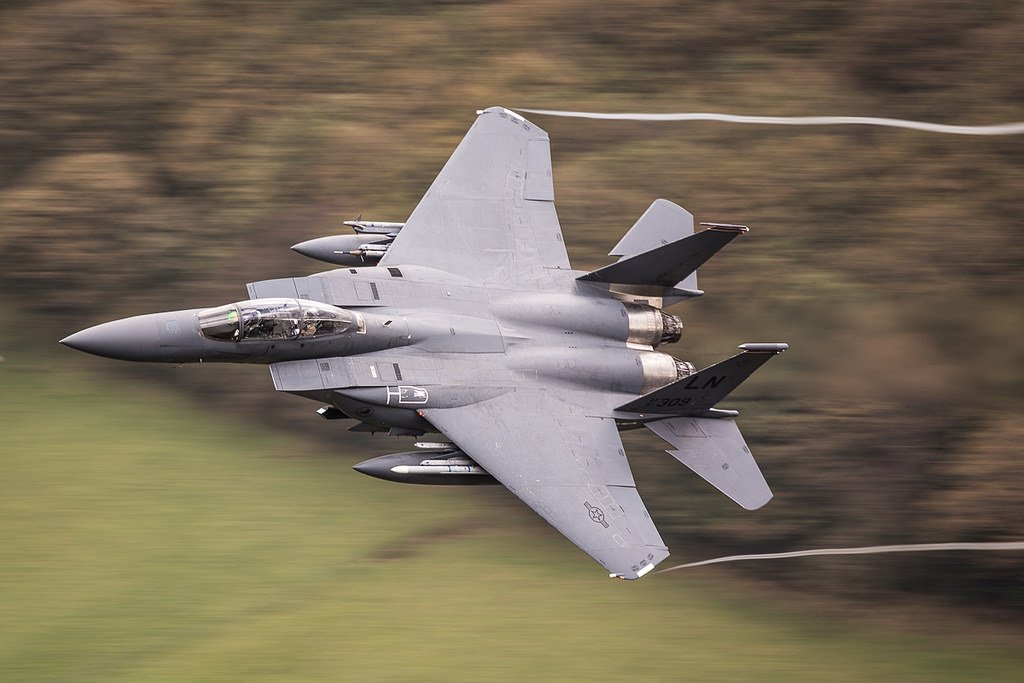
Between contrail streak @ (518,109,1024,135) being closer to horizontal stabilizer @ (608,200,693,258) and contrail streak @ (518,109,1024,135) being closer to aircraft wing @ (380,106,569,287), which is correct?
aircraft wing @ (380,106,569,287)

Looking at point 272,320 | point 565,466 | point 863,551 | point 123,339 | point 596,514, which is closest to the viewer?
point 123,339

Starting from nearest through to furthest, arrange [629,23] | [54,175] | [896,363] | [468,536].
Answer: [468,536], [896,363], [54,175], [629,23]

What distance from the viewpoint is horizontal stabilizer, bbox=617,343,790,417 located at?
15.6 m

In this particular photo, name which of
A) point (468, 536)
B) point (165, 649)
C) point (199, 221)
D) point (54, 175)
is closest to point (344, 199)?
point (199, 221)

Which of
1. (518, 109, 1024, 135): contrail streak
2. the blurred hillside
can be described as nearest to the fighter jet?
the blurred hillside

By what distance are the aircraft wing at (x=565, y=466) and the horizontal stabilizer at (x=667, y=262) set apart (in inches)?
75.0

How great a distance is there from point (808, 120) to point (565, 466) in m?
9.10

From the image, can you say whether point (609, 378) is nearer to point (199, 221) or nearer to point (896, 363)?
point (896, 363)

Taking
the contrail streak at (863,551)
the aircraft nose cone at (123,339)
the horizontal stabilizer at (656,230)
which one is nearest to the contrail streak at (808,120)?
the horizontal stabilizer at (656,230)

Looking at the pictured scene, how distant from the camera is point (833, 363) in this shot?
19219mm

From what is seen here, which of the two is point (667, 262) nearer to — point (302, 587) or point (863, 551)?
point (863, 551)

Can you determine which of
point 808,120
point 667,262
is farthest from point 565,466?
point 808,120

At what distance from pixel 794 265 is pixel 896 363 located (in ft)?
7.18

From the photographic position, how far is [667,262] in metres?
16.8
